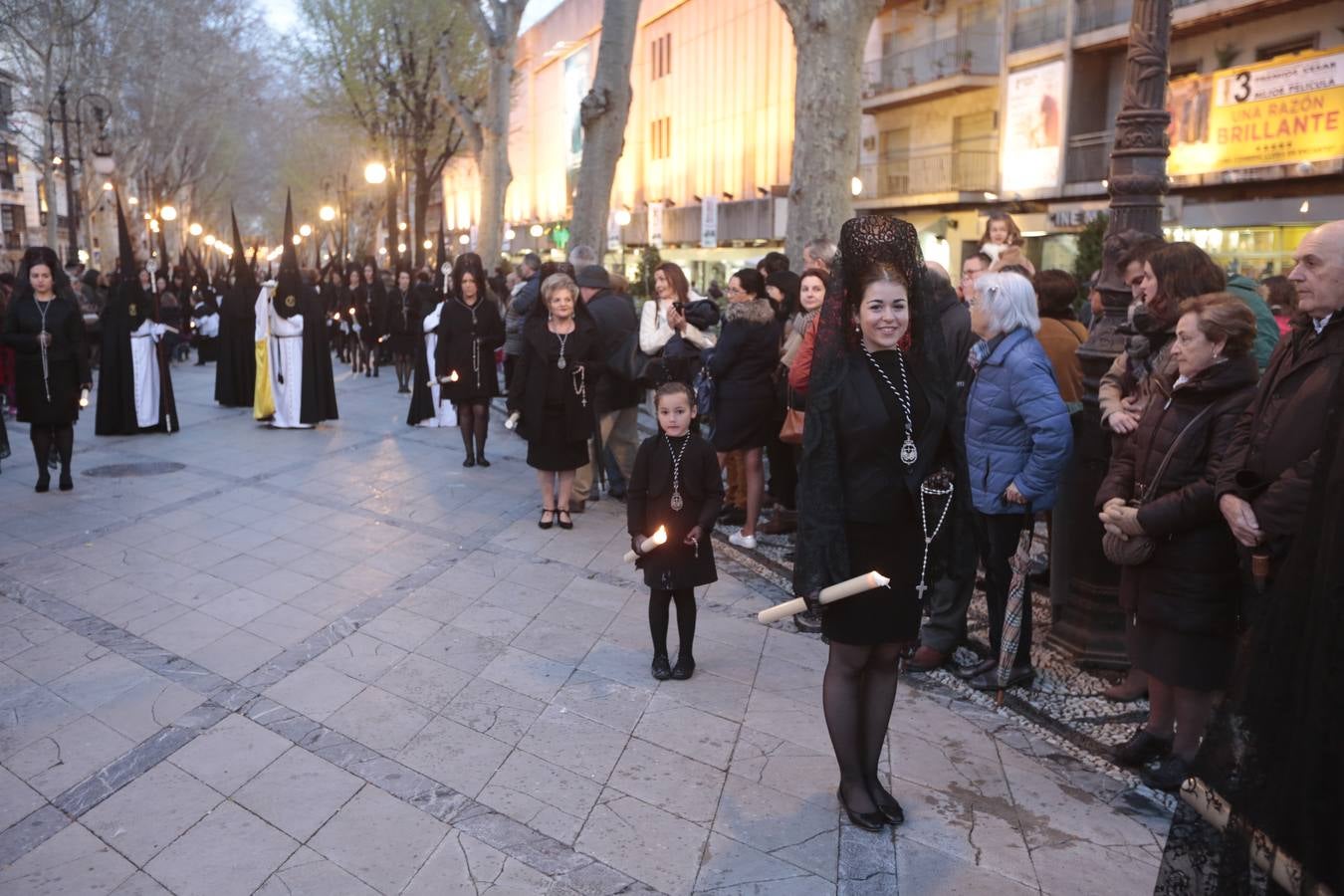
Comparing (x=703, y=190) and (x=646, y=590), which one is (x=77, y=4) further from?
(x=646, y=590)

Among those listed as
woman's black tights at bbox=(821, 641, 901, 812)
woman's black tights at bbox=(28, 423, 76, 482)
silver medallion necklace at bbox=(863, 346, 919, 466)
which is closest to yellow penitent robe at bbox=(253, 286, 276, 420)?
woman's black tights at bbox=(28, 423, 76, 482)

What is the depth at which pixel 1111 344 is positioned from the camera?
565cm

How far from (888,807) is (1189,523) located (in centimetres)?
151

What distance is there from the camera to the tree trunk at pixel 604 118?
608 inches

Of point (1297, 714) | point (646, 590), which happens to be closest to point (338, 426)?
point (646, 590)

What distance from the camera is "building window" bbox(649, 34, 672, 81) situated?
152ft

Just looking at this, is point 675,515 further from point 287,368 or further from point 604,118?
point 604,118

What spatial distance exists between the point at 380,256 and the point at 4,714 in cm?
6329

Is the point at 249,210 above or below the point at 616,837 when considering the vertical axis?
above

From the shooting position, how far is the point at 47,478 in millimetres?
9633

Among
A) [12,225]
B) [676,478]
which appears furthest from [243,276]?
[12,225]

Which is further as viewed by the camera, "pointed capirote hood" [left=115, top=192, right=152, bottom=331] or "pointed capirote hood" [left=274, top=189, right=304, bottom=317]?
"pointed capirote hood" [left=274, top=189, right=304, bottom=317]

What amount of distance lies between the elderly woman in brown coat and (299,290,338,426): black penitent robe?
1076 centimetres

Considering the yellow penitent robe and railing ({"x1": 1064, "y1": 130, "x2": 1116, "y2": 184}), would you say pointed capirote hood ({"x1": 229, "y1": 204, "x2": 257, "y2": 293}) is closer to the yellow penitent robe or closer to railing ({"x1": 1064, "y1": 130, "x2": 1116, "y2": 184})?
the yellow penitent robe
